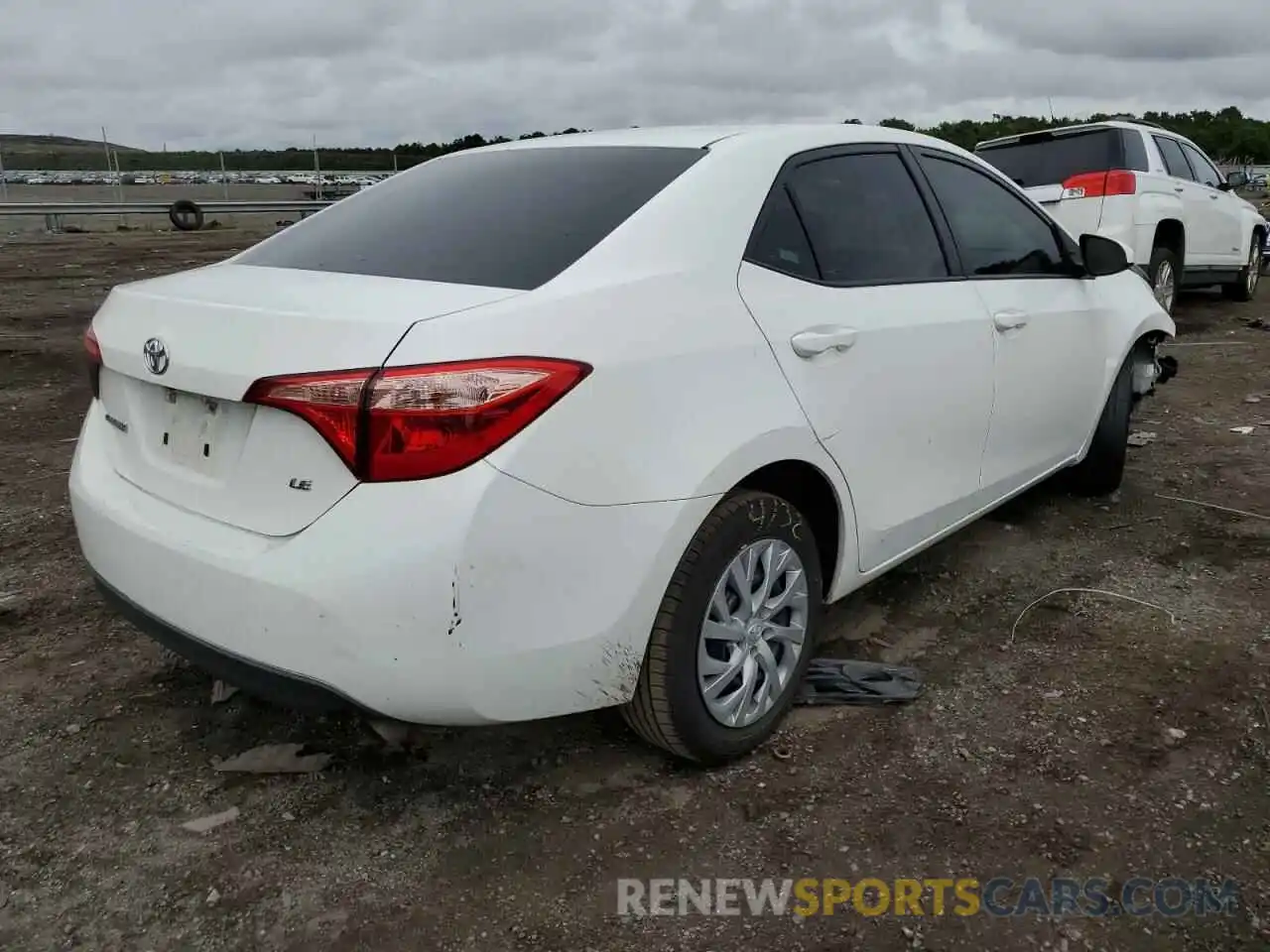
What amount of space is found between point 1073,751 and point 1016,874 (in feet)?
1.90

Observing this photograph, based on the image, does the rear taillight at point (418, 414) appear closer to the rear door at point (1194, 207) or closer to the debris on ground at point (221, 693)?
the debris on ground at point (221, 693)

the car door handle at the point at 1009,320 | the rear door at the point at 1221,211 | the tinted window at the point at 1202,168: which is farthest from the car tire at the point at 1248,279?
the car door handle at the point at 1009,320

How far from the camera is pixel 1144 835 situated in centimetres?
237

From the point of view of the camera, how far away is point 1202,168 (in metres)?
9.60

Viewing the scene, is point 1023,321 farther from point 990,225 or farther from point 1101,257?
point 1101,257

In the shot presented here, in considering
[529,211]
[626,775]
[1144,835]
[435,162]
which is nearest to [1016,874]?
[1144,835]

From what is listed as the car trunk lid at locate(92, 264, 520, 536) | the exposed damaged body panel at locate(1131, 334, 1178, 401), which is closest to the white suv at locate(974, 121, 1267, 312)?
the exposed damaged body panel at locate(1131, 334, 1178, 401)

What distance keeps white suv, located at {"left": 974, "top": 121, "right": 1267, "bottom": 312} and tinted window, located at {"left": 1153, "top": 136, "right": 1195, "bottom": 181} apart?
0.05 ft

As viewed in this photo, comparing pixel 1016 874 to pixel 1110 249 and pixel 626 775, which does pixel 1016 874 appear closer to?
pixel 626 775

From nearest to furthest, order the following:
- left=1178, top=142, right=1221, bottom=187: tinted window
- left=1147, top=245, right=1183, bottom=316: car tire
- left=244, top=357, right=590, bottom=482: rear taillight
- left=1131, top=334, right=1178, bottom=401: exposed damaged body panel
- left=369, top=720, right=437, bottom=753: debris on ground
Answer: left=244, top=357, right=590, bottom=482: rear taillight
left=369, top=720, right=437, bottom=753: debris on ground
left=1131, top=334, right=1178, bottom=401: exposed damaged body panel
left=1147, top=245, right=1183, bottom=316: car tire
left=1178, top=142, right=1221, bottom=187: tinted window

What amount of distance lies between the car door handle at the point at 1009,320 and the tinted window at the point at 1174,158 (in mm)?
6182

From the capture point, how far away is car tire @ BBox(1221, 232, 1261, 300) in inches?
424

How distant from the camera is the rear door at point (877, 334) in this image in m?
2.63

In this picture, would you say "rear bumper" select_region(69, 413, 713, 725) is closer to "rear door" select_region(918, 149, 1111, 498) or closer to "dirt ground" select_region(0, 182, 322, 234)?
"rear door" select_region(918, 149, 1111, 498)
